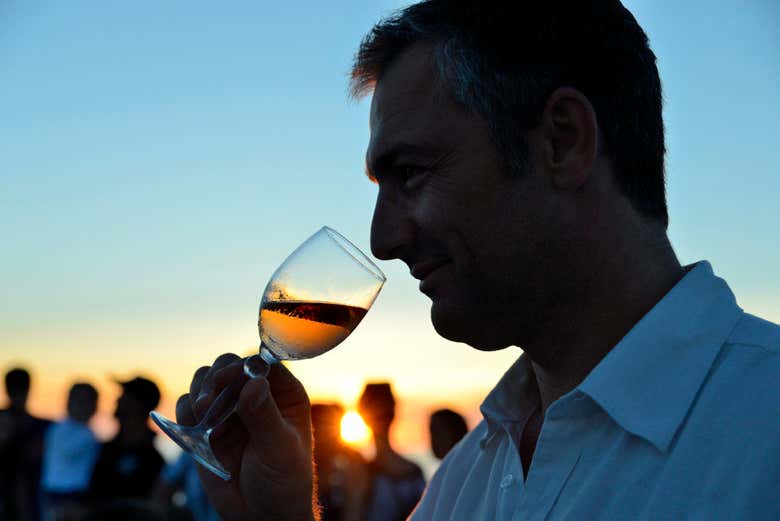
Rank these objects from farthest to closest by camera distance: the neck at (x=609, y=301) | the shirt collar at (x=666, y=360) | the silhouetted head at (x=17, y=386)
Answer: the silhouetted head at (x=17, y=386) < the neck at (x=609, y=301) < the shirt collar at (x=666, y=360)

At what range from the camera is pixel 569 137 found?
194 cm

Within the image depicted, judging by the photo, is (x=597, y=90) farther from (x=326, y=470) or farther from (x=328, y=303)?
(x=326, y=470)

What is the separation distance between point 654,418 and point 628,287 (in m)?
0.36

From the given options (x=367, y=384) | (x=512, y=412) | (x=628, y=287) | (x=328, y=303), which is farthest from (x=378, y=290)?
(x=367, y=384)

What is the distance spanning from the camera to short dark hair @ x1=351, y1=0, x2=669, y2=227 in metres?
1.94

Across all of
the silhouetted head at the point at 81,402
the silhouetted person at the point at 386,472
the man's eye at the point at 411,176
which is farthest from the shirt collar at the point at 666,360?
the silhouetted head at the point at 81,402

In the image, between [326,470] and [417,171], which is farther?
[326,470]

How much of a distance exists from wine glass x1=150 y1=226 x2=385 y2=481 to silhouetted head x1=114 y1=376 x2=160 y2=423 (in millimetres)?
4758

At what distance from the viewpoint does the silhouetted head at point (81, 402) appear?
7816 millimetres

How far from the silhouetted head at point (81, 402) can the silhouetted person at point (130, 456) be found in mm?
1029

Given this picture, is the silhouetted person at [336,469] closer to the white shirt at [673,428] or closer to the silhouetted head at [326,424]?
the silhouetted head at [326,424]

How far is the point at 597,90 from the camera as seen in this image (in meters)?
1.96

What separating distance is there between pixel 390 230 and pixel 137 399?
5.33m

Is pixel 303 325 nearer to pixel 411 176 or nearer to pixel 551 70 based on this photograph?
pixel 411 176
